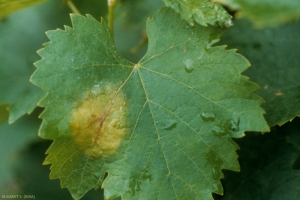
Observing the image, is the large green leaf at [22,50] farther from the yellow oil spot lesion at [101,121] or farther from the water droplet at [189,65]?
the water droplet at [189,65]

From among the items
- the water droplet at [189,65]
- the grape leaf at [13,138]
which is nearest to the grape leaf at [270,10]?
the water droplet at [189,65]

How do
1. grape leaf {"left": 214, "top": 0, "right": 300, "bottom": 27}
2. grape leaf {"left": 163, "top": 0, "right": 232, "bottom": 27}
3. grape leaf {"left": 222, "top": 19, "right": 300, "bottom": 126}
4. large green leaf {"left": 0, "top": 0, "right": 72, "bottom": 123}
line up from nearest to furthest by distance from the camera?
grape leaf {"left": 214, "top": 0, "right": 300, "bottom": 27} < grape leaf {"left": 163, "top": 0, "right": 232, "bottom": 27} < grape leaf {"left": 222, "top": 19, "right": 300, "bottom": 126} < large green leaf {"left": 0, "top": 0, "right": 72, "bottom": 123}

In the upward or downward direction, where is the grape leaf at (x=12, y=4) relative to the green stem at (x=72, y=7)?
upward

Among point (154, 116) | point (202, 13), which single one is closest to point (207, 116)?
point (154, 116)

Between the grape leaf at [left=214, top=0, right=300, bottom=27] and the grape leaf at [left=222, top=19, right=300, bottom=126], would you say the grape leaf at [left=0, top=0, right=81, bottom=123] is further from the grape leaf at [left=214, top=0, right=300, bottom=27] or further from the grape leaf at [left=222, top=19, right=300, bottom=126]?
the grape leaf at [left=214, top=0, right=300, bottom=27]

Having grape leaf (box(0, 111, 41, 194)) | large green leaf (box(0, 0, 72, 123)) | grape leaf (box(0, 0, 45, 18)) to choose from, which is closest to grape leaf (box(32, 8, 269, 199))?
grape leaf (box(0, 0, 45, 18))

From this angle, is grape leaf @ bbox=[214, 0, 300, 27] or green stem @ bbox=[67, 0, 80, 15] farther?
green stem @ bbox=[67, 0, 80, 15]

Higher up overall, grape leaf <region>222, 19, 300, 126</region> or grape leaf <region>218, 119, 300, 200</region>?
grape leaf <region>222, 19, 300, 126</region>
